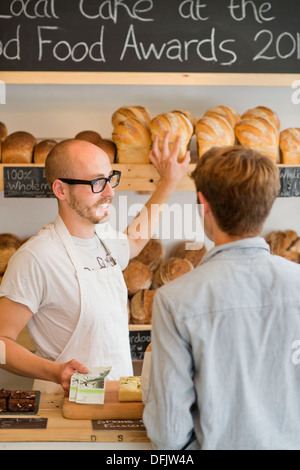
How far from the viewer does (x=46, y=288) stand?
72.2 inches

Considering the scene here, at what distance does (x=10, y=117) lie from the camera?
2791 mm

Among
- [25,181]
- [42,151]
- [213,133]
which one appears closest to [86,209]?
[25,181]

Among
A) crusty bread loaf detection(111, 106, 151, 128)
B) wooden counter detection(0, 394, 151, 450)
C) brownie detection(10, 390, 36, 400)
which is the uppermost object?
crusty bread loaf detection(111, 106, 151, 128)

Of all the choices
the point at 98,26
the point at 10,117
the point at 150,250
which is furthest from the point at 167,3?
the point at 150,250

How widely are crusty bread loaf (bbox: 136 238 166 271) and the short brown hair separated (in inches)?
64.5

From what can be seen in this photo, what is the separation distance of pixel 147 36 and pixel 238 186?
156 centimetres

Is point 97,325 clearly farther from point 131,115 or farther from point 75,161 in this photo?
point 131,115

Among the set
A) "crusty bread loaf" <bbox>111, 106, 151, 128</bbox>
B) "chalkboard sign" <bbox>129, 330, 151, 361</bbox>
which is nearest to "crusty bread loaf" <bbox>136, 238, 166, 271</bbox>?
"chalkboard sign" <bbox>129, 330, 151, 361</bbox>

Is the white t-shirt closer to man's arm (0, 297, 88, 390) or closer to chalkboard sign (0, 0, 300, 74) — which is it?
man's arm (0, 297, 88, 390)

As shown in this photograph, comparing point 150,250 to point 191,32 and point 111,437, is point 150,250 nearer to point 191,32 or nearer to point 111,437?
point 191,32

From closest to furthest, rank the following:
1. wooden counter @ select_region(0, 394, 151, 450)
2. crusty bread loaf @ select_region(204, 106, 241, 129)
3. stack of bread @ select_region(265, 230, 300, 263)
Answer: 1. wooden counter @ select_region(0, 394, 151, 450)
2. crusty bread loaf @ select_region(204, 106, 241, 129)
3. stack of bread @ select_region(265, 230, 300, 263)

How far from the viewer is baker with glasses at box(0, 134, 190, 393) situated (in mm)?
1799
